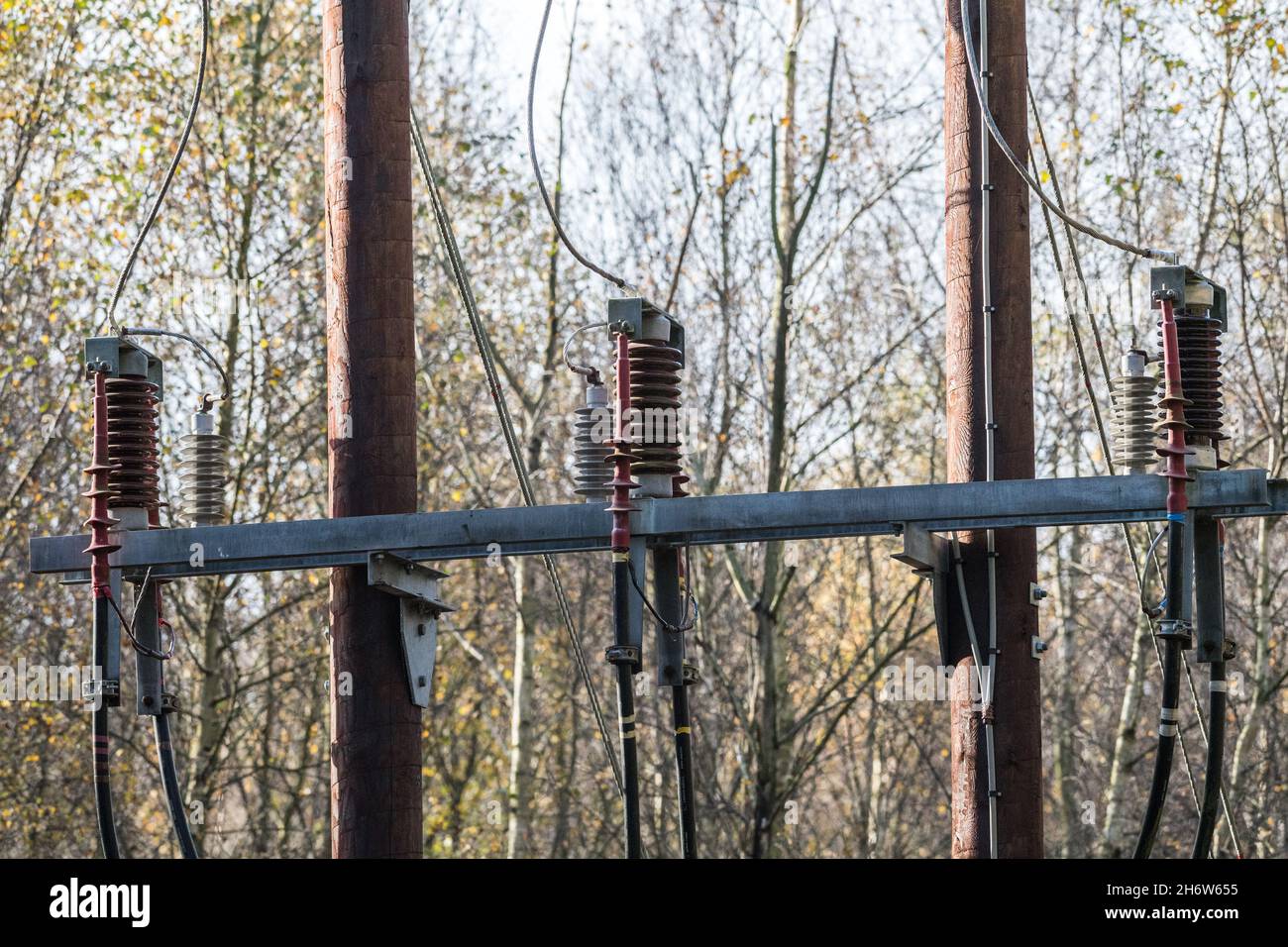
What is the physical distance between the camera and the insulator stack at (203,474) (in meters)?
6.00

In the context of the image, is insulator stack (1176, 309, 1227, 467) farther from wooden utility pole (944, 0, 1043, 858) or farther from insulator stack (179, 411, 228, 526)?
insulator stack (179, 411, 228, 526)

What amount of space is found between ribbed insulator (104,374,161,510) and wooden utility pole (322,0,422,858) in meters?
0.68

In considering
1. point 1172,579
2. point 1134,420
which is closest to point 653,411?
point 1134,420

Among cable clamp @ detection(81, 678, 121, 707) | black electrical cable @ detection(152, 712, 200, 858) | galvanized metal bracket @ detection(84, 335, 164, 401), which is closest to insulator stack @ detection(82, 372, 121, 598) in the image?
galvanized metal bracket @ detection(84, 335, 164, 401)

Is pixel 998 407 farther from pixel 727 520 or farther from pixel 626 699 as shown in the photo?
pixel 626 699

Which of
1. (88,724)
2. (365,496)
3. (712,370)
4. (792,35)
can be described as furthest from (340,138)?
(88,724)

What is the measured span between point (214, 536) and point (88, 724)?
508 inches

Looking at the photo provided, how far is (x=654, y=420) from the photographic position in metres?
5.41

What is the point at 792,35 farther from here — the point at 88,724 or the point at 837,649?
the point at 88,724

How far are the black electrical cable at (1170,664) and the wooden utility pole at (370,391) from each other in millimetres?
2224

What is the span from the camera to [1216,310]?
5348 millimetres

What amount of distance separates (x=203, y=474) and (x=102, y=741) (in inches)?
38.4

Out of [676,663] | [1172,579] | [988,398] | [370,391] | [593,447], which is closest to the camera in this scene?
[1172,579]

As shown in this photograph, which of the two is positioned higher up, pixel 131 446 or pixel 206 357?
pixel 206 357
